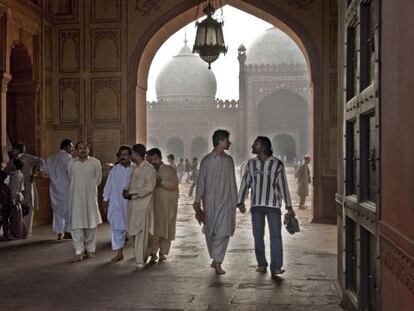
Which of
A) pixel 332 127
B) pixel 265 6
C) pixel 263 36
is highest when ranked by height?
pixel 263 36

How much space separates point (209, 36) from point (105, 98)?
2620 millimetres

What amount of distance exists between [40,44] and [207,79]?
27906 mm

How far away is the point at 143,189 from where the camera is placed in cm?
619

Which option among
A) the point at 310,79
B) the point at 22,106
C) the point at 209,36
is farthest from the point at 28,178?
the point at 310,79

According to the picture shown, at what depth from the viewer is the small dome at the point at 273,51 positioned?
114 ft

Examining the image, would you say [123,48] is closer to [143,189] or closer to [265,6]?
[265,6]

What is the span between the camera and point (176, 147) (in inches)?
1449

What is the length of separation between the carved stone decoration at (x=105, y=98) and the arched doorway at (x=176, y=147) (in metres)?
25.4

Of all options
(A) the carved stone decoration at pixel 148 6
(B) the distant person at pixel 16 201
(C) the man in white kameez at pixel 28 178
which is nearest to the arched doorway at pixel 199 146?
(A) the carved stone decoration at pixel 148 6

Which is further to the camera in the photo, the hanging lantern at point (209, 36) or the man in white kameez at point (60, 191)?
the hanging lantern at point (209, 36)

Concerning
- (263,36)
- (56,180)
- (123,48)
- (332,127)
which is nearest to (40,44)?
(123,48)

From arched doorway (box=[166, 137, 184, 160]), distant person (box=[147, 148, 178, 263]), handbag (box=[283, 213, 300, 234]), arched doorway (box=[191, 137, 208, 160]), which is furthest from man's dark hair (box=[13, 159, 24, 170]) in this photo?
arched doorway (box=[166, 137, 184, 160])

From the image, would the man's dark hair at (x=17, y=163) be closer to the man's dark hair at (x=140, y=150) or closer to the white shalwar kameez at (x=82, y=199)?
the white shalwar kameez at (x=82, y=199)

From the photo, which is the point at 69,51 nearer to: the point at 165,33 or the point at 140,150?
the point at 165,33
